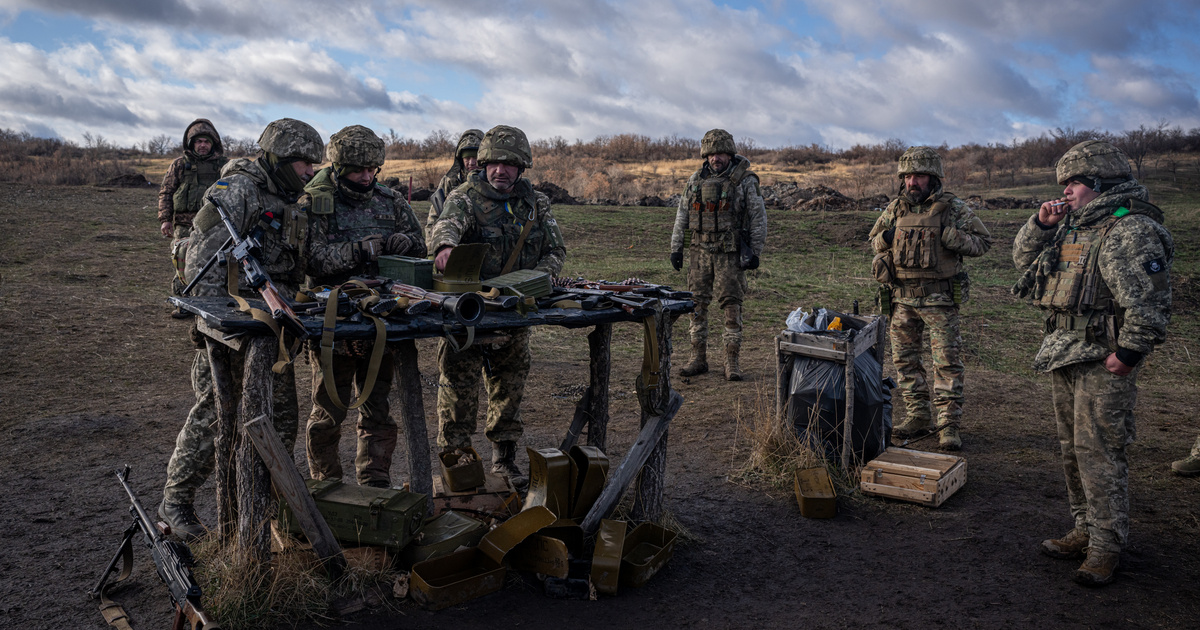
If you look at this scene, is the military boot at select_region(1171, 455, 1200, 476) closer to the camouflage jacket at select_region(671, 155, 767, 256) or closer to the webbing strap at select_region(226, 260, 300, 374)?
the camouflage jacket at select_region(671, 155, 767, 256)

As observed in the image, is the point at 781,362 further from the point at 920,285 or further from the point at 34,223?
the point at 34,223

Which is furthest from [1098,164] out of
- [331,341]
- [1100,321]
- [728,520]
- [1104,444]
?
[331,341]

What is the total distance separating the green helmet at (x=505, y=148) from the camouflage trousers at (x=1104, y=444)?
358 cm

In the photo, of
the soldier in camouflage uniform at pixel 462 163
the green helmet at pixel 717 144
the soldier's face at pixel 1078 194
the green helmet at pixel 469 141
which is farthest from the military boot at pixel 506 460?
the green helmet at pixel 717 144

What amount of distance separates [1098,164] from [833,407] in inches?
90.9

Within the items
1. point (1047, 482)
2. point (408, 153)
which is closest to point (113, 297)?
point (1047, 482)

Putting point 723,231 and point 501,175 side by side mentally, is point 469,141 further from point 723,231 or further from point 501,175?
point 723,231

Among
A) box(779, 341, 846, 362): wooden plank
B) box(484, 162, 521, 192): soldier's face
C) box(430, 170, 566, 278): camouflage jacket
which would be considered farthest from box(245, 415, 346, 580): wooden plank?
box(779, 341, 846, 362): wooden plank

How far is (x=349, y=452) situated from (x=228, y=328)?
316 cm

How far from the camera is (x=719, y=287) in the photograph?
8.76m

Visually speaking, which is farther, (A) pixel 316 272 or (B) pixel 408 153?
A: (B) pixel 408 153

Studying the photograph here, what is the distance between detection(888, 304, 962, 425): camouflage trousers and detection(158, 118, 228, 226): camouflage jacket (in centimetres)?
705

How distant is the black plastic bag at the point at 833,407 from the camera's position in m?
5.73

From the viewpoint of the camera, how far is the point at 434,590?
383 cm
